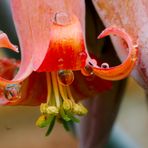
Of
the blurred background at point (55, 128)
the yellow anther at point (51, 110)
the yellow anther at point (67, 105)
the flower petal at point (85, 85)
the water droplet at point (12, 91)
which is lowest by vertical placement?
the blurred background at point (55, 128)

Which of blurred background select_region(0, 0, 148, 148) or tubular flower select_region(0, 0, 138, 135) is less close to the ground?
tubular flower select_region(0, 0, 138, 135)

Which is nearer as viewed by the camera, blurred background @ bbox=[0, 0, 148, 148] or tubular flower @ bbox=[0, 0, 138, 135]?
tubular flower @ bbox=[0, 0, 138, 135]

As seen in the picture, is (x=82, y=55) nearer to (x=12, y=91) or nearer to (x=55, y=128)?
(x=12, y=91)

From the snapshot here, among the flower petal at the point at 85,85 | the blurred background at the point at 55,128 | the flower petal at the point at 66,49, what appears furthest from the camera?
the blurred background at the point at 55,128

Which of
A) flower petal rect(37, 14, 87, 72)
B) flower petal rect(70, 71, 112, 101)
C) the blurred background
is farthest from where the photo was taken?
the blurred background

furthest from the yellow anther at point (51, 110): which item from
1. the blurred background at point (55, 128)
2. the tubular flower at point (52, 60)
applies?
the blurred background at point (55, 128)

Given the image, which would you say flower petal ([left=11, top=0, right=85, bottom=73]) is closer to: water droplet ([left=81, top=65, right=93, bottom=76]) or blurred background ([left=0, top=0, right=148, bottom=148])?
water droplet ([left=81, top=65, right=93, bottom=76])

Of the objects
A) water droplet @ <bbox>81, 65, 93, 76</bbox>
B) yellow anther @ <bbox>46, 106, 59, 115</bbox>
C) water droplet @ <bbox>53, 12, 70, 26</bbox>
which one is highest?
water droplet @ <bbox>53, 12, 70, 26</bbox>

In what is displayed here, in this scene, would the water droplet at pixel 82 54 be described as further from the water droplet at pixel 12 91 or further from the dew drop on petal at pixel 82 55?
the water droplet at pixel 12 91

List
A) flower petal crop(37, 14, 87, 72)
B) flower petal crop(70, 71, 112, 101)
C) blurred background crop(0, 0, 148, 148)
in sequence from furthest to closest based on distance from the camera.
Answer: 1. blurred background crop(0, 0, 148, 148)
2. flower petal crop(70, 71, 112, 101)
3. flower petal crop(37, 14, 87, 72)

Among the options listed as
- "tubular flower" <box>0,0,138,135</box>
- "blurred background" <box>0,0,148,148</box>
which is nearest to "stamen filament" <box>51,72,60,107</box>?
"tubular flower" <box>0,0,138,135</box>
